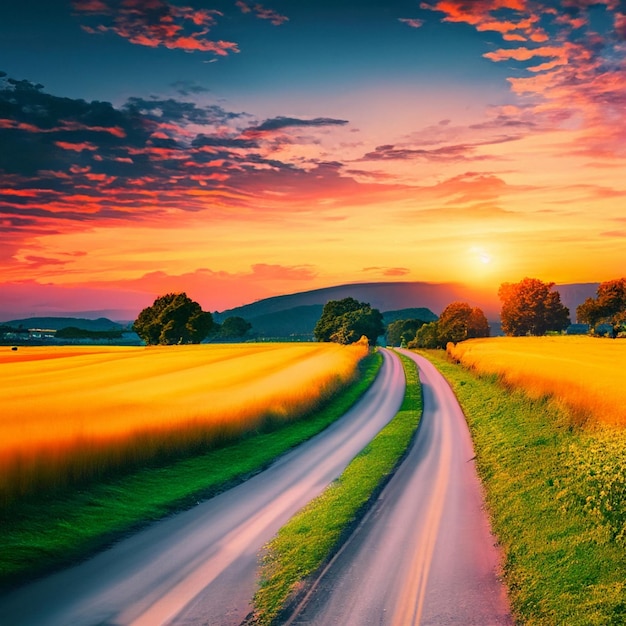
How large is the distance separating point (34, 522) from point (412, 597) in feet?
31.5

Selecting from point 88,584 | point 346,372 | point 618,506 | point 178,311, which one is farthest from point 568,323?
point 88,584

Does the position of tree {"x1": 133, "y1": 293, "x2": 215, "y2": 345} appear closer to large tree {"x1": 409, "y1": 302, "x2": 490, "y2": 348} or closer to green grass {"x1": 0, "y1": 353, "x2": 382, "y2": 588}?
large tree {"x1": 409, "y1": 302, "x2": 490, "y2": 348}

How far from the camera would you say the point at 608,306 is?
10850 cm

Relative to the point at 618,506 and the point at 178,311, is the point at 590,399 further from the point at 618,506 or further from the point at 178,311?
the point at 178,311

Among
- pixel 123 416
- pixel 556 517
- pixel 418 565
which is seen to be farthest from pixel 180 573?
pixel 123 416

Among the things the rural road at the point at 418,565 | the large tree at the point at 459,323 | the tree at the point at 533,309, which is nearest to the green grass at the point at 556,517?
the rural road at the point at 418,565

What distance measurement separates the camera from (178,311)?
387 feet

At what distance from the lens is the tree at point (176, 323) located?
117 metres

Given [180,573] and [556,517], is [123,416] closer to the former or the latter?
[180,573]

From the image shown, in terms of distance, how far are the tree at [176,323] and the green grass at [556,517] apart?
9636 centimetres

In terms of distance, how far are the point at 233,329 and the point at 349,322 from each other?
199 ft

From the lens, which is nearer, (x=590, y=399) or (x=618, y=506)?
(x=618, y=506)

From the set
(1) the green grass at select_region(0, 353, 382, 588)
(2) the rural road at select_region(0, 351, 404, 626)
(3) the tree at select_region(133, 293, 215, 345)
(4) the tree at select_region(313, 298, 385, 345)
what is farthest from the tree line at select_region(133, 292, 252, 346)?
(2) the rural road at select_region(0, 351, 404, 626)

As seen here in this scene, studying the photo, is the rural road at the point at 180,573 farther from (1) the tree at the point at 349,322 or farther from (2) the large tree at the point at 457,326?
(1) the tree at the point at 349,322
